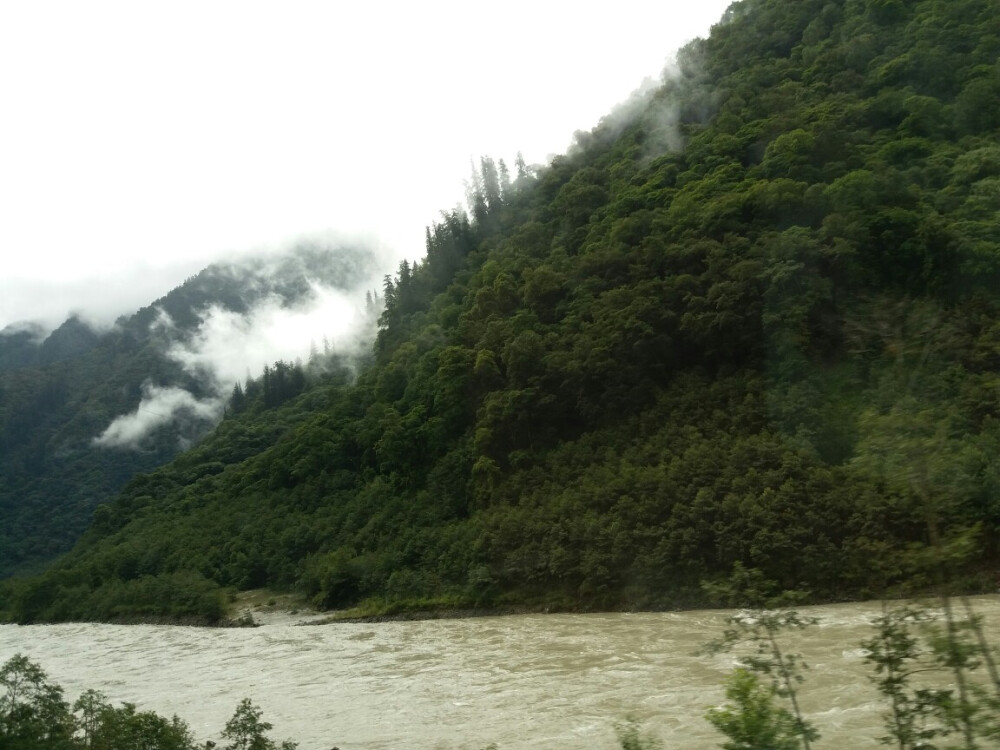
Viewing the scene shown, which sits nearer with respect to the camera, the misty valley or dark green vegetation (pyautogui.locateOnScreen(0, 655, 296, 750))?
the misty valley

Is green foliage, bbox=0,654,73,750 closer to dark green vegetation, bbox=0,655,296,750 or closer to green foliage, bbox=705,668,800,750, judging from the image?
dark green vegetation, bbox=0,655,296,750

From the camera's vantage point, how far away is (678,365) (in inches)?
1667

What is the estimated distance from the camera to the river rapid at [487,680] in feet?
49.8

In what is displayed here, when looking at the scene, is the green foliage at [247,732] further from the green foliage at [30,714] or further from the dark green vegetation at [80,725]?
the green foliage at [30,714]

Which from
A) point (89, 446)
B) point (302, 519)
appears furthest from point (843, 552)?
point (89, 446)

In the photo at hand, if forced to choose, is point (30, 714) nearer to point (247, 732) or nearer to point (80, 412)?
point (247, 732)

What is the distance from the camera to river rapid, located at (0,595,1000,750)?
15.2 m

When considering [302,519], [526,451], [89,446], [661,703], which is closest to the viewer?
[661,703]

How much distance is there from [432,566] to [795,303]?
2332cm

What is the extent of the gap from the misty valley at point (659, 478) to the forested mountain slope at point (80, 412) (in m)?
34.1

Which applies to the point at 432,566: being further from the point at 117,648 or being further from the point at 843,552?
the point at 843,552

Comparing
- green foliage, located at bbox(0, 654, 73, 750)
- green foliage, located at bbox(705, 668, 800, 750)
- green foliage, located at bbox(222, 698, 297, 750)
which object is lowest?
green foliage, located at bbox(222, 698, 297, 750)

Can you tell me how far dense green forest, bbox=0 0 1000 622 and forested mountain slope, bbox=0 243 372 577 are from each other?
42982 mm

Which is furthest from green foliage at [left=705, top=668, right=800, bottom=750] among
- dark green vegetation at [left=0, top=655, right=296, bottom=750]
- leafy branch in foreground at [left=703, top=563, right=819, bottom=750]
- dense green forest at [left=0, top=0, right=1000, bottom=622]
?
dense green forest at [left=0, top=0, right=1000, bottom=622]
